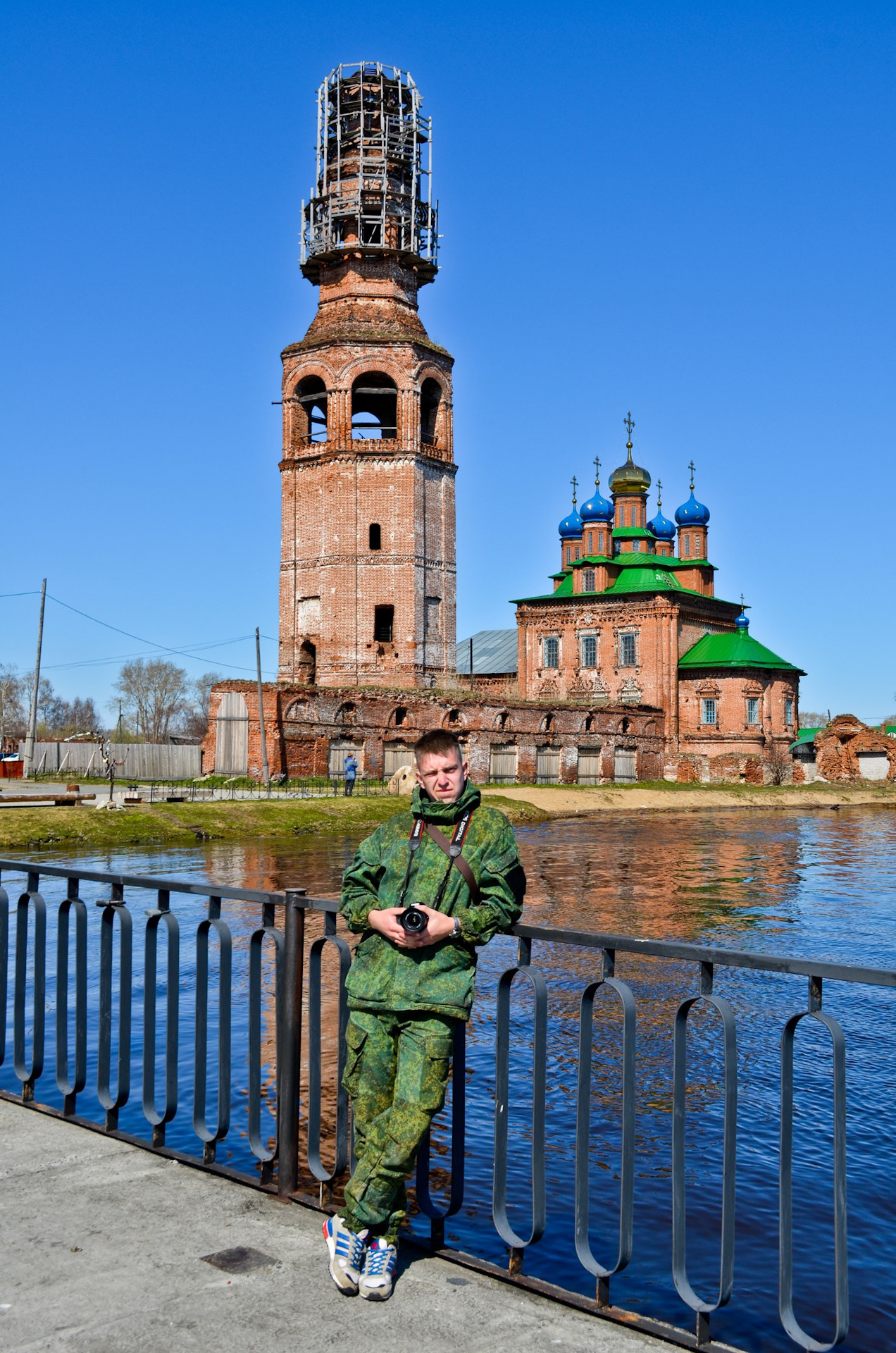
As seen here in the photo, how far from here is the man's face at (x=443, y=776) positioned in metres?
3.75

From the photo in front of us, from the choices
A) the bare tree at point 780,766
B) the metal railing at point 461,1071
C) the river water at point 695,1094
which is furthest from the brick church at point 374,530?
the metal railing at point 461,1071

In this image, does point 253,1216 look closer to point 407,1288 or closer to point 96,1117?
point 407,1288

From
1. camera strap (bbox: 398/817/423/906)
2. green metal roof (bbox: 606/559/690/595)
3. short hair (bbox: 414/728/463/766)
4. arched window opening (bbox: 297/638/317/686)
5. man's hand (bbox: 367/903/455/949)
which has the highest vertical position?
green metal roof (bbox: 606/559/690/595)

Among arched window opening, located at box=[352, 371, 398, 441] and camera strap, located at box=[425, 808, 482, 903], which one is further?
arched window opening, located at box=[352, 371, 398, 441]

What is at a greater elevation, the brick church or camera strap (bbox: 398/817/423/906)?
the brick church

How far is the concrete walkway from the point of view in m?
3.10

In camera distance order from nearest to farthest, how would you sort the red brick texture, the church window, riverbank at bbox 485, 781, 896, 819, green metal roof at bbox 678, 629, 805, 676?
riverbank at bbox 485, 781, 896, 819 < the red brick texture < the church window < green metal roof at bbox 678, 629, 805, 676

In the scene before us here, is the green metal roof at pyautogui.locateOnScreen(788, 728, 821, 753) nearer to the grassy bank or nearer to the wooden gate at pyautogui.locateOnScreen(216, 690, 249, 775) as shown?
the wooden gate at pyautogui.locateOnScreen(216, 690, 249, 775)

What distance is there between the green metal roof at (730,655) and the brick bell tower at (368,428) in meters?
14.6

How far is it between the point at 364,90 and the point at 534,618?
25.3 m

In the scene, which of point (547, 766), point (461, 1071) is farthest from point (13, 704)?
point (461, 1071)

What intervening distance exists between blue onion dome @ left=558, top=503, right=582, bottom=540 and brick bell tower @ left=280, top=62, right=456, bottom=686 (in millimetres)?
15817

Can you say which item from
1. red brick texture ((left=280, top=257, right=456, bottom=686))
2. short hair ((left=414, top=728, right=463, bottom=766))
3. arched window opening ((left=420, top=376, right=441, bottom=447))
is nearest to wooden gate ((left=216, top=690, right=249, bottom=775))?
red brick texture ((left=280, top=257, right=456, bottom=686))

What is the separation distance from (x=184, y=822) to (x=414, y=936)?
25310 mm
